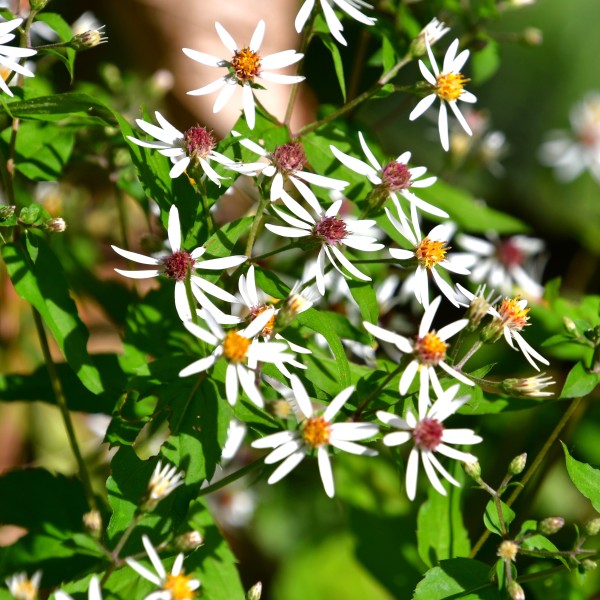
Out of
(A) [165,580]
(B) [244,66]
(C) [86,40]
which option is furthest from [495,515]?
(C) [86,40]

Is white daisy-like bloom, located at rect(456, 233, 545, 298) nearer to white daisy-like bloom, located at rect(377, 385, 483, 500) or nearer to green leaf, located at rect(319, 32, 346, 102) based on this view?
green leaf, located at rect(319, 32, 346, 102)

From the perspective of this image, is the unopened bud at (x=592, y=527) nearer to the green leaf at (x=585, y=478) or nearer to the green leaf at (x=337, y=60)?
the green leaf at (x=585, y=478)

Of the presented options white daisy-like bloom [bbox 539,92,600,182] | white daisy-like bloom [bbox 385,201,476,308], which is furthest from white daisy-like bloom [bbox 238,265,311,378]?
white daisy-like bloom [bbox 539,92,600,182]

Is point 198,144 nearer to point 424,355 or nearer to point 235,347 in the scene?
point 235,347

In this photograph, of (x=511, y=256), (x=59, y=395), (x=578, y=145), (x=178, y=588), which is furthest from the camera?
(x=578, y=145)

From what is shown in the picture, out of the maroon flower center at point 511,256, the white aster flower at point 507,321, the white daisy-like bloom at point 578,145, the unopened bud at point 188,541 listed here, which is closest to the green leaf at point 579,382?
the white aster flower at point 507,321
